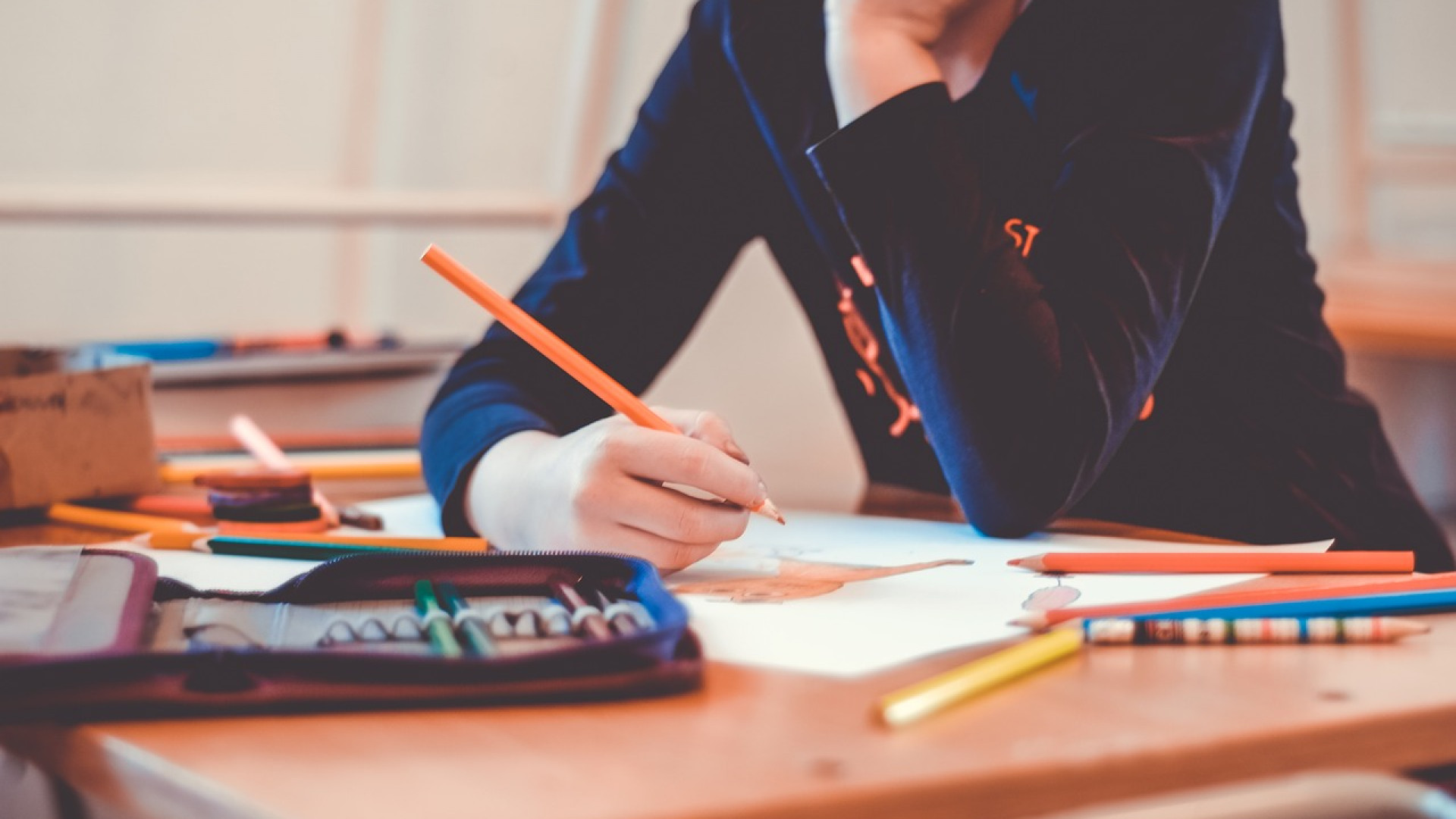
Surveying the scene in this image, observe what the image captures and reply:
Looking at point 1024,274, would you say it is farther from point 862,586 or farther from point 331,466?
point 331,466

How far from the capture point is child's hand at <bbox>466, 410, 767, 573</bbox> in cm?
58

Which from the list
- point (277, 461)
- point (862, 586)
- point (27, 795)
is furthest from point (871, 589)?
point (277, 461)

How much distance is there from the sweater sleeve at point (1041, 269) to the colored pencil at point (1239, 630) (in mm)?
181

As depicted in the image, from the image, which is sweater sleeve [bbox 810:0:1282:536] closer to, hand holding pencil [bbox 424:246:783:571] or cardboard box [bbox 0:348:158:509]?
hand holding pencil [bbox 424:246:783:571]

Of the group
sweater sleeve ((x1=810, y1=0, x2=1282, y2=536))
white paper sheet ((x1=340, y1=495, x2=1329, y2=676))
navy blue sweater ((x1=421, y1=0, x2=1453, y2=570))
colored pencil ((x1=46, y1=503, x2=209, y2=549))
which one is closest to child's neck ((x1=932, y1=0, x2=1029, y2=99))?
navy blue sweater ((x1=421, y1=0, x2=1453, y2=570))

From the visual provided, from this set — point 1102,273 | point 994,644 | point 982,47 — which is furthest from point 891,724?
point 982,47

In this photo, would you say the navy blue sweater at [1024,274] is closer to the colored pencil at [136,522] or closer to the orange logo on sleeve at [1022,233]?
the orange logo on sleeve at [1022,233]

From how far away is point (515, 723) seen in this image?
39 centimetres

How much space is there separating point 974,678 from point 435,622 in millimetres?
171

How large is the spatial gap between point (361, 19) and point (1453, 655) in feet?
4.34

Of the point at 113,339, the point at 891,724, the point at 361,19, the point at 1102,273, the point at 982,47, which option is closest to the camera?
the point at 891,724

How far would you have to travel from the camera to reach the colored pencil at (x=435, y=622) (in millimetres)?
428

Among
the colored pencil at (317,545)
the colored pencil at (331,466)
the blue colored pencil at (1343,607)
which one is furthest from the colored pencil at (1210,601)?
the colored pencil at (331,466)

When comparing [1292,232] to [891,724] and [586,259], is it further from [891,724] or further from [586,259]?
[891,724]
